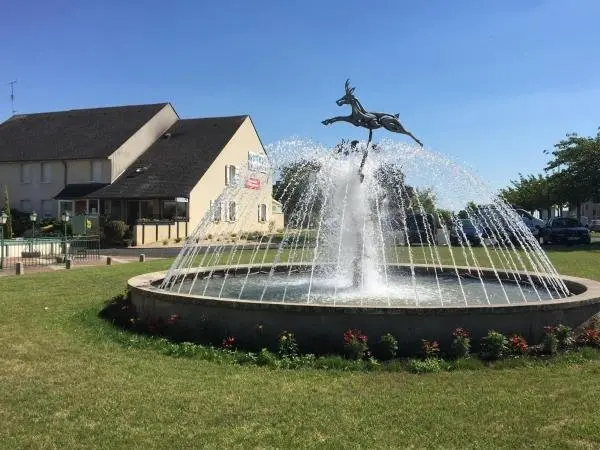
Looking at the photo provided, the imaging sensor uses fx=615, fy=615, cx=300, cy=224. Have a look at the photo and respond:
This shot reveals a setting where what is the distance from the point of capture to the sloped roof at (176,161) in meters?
41.6

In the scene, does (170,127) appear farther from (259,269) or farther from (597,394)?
(597,394)

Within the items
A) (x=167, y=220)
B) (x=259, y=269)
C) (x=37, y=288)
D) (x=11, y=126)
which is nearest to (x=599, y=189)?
(x=167, y=220)

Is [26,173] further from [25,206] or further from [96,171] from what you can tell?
[96,171]

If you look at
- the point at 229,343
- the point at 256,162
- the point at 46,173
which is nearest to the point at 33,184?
the point at 46,173

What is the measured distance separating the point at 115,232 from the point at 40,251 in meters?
10.6

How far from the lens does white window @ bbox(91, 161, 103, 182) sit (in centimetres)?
4453

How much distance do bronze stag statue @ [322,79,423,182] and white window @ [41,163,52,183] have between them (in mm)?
39518

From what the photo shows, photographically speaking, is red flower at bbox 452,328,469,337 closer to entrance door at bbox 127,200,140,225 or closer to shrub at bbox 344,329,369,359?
shrub at bbox 344,329,369,359

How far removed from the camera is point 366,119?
39.0 feet

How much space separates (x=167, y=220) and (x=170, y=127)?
42.5ft

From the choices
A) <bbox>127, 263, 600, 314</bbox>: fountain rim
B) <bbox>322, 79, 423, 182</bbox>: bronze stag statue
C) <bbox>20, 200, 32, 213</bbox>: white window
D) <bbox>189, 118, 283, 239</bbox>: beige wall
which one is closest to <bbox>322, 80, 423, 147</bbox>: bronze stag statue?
<bbox>322, 79, 423, 182</bbox>: bronze stag statue

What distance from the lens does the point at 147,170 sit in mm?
44312

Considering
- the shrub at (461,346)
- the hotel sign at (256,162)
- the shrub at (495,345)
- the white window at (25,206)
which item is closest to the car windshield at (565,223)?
the hotel sign at (256,162)

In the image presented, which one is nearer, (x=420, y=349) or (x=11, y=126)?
(x=420, y=349)
